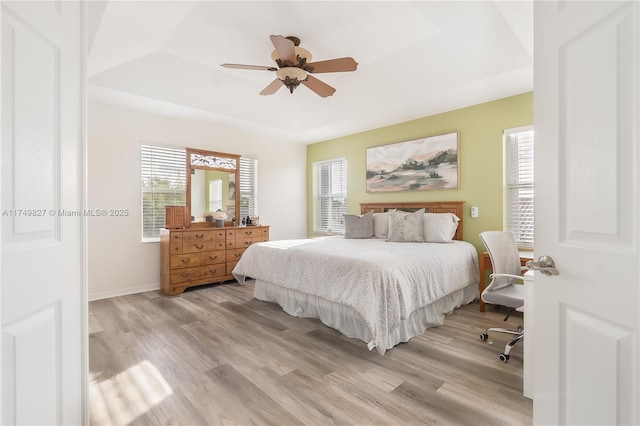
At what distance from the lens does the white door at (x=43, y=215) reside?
2.72 ft

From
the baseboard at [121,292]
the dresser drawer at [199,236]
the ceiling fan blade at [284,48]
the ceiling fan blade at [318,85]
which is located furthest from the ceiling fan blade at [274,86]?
the baseboard at [121,292]

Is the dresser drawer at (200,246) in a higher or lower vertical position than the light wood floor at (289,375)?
→ higher

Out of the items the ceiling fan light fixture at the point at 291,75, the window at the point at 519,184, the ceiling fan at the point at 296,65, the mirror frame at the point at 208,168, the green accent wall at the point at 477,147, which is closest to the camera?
the ceiling fan at the point at 296,65

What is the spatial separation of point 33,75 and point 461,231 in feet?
14.4

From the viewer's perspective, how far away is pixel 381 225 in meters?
4.52

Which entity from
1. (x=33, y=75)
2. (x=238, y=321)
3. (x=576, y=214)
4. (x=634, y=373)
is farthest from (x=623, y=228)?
(x=238, y=321)

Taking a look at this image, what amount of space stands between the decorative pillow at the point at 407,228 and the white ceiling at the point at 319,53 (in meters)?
1.53

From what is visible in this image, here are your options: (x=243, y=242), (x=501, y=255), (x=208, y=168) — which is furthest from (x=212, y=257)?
(x=501, y=255)

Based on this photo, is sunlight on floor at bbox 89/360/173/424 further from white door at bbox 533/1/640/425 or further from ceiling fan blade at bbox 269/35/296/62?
ceiling fan blade at bbox 269/35/296/62

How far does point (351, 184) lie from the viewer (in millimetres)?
5676

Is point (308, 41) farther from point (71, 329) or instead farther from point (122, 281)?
point (122, 281)

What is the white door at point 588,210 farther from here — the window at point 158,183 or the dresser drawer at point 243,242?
the window at point 158,183

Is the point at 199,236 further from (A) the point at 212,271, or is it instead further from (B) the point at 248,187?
(B) the point at 248,187

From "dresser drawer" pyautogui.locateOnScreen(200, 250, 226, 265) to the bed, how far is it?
3.01 ft
